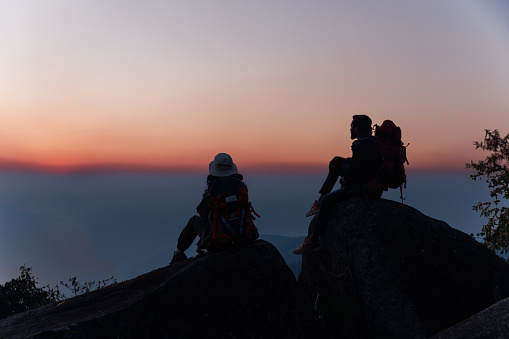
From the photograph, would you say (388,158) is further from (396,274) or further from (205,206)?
(205,206)

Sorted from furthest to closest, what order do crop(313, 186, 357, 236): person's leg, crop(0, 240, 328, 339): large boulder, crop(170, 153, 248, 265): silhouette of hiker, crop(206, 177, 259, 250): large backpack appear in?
crop(313, 186, 357, 236): person's leg < crop(170, 153, 248, 265): silhouette of hiker < crop(206, 177, 259, 250): large backpack < crop(0, 240, 328, 339): large boulder

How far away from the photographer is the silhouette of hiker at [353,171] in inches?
393

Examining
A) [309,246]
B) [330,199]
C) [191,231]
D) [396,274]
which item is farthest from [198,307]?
[396,274]

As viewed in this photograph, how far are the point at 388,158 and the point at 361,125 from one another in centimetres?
99

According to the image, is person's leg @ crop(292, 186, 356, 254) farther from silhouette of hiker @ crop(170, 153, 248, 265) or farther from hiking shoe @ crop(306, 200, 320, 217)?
silhouette of hiker @ crop(170, 153, 248, 265)

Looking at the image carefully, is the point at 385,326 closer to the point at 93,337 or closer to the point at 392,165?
the point at 392,165

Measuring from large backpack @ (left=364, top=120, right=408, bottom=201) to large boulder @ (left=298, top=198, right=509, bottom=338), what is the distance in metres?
0.44

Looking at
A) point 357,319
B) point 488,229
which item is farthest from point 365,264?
point 488,229

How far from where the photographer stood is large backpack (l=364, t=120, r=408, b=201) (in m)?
10.2

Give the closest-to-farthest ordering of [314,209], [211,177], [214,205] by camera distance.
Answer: [214,205] < [211,177] < [314,209]

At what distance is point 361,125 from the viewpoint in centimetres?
1006

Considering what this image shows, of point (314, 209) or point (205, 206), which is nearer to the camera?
point (205, 206)

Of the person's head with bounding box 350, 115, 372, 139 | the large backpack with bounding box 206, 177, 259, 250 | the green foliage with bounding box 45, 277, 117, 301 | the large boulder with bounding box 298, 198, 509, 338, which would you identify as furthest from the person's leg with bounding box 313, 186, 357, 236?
the green foliage with bounding box 45, 277, 117, 301

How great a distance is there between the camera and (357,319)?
938 centimetres
